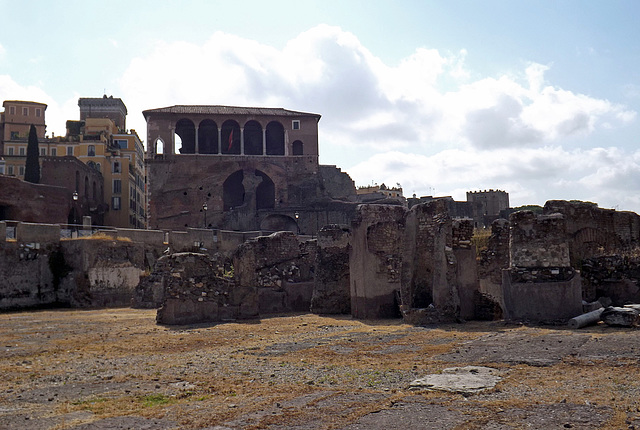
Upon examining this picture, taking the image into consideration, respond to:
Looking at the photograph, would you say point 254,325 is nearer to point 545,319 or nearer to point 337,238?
point 337,238

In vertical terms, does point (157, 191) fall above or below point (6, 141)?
below

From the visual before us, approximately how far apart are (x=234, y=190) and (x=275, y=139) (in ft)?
21.0

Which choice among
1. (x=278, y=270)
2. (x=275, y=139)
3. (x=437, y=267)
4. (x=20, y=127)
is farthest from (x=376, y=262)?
(x=20, y=127)

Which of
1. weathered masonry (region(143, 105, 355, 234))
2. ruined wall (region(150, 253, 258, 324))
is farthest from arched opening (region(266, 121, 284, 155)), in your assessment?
ruined wall (region(150, 253, 258, 324))

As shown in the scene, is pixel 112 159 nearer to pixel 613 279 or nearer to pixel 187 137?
pixel 187 137

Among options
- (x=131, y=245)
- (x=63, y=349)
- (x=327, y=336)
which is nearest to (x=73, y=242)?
(x=131, y=245)

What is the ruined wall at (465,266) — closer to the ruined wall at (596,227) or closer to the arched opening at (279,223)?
the ruined wall at (596,227)

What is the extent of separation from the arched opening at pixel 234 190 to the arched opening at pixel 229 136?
7.57 feet

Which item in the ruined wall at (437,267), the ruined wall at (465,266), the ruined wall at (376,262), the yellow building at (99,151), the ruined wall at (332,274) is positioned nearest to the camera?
the ruined wall at (437,267)

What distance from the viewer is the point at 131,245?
85.5 feet

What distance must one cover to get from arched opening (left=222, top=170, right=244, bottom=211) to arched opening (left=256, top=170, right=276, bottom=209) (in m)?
1.62

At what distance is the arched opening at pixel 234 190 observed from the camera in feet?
189

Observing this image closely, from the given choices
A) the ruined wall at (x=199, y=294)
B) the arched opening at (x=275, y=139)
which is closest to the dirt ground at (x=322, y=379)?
the ruined wall at (x=199, y=294)

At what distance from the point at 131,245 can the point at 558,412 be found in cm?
2301
